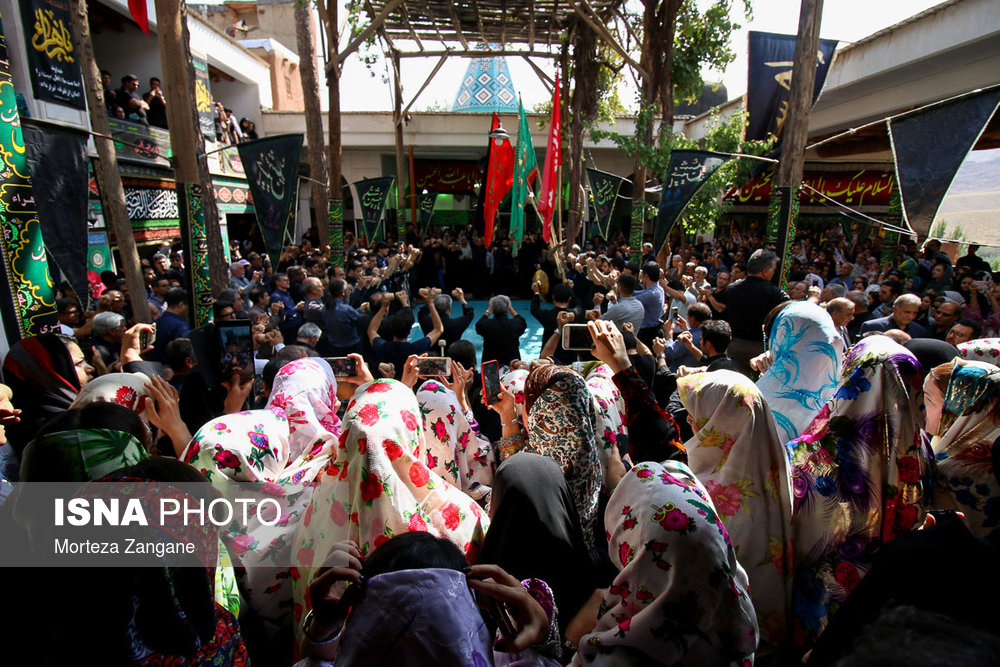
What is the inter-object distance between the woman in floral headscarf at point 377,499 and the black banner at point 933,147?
3.56 m

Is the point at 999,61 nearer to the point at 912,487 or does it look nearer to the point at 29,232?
the point at 912,487

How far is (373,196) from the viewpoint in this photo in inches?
342

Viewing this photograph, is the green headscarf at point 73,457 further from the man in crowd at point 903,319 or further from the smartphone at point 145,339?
the man in crowd at point 903,319

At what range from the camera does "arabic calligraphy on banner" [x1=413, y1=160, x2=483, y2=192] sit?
19734 mm

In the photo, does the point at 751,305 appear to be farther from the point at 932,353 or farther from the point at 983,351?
the point at 983,351

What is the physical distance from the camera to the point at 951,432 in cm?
212

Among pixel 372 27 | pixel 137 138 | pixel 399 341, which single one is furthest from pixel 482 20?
pixel 399 341

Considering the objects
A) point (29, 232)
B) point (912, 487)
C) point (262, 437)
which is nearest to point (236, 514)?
point (262, 437)

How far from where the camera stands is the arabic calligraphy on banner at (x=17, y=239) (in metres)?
2.96

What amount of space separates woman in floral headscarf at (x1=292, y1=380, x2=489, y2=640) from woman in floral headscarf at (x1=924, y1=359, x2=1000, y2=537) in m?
1.78

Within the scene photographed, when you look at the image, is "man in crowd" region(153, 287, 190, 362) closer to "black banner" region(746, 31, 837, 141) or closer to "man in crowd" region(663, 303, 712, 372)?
"man in crowd" region(663, 303, 712, 372)

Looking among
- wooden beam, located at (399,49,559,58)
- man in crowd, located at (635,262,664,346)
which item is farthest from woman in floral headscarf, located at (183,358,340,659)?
wooden beam, located at (399,49,559,58)

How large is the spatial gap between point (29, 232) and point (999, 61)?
998 centimetres

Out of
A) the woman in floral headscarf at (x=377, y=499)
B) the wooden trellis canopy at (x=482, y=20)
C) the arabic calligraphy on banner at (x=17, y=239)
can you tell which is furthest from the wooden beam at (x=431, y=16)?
the woman in floral headscarf at (x=377, y=499)
